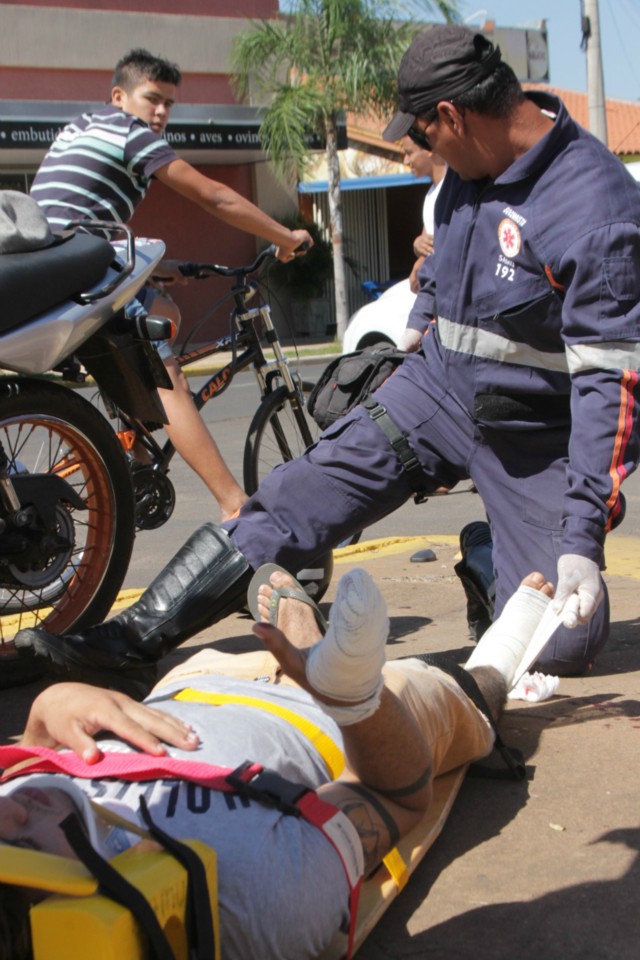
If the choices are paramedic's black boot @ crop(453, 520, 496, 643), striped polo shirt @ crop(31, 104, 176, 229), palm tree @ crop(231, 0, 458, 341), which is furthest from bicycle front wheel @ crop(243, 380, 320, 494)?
palm tree @ crop(231, 0, 458, 341)

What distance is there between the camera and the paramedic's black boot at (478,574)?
397 cm

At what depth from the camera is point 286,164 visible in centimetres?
2355

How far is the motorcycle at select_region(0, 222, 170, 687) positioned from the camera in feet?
12.2

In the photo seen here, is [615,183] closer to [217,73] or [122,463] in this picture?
[122,463]

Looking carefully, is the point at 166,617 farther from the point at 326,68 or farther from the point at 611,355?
the point at 326,68

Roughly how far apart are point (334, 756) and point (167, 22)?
23.0m

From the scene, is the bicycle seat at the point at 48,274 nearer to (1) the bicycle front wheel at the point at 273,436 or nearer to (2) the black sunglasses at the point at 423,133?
(2) the black sunglasses at the point at 423,133

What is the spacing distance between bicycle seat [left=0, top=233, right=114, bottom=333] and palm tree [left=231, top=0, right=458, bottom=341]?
19.1 metres

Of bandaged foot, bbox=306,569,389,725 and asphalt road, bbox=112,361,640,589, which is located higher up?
bandaged foot, bbox=306,569,389,725

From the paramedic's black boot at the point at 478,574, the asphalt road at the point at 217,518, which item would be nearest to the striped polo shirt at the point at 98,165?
the asphalt road at the point at 217,518

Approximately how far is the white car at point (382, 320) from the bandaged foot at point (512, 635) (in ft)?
22.4

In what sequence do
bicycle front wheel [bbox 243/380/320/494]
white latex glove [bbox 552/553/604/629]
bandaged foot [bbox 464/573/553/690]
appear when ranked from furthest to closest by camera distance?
bicycle front wheel [bbox 243/380/320/494], bandaged foot [bbox 464/573/553/690], white latex glove [bbox 552/553/604/629]

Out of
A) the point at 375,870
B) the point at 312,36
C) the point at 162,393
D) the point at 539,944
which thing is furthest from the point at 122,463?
the point at 312,36

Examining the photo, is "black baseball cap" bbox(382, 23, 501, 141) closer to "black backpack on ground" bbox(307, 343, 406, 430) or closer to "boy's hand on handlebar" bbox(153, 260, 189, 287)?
"black backpack on ground" bbox(307, 343, 406, 430)
